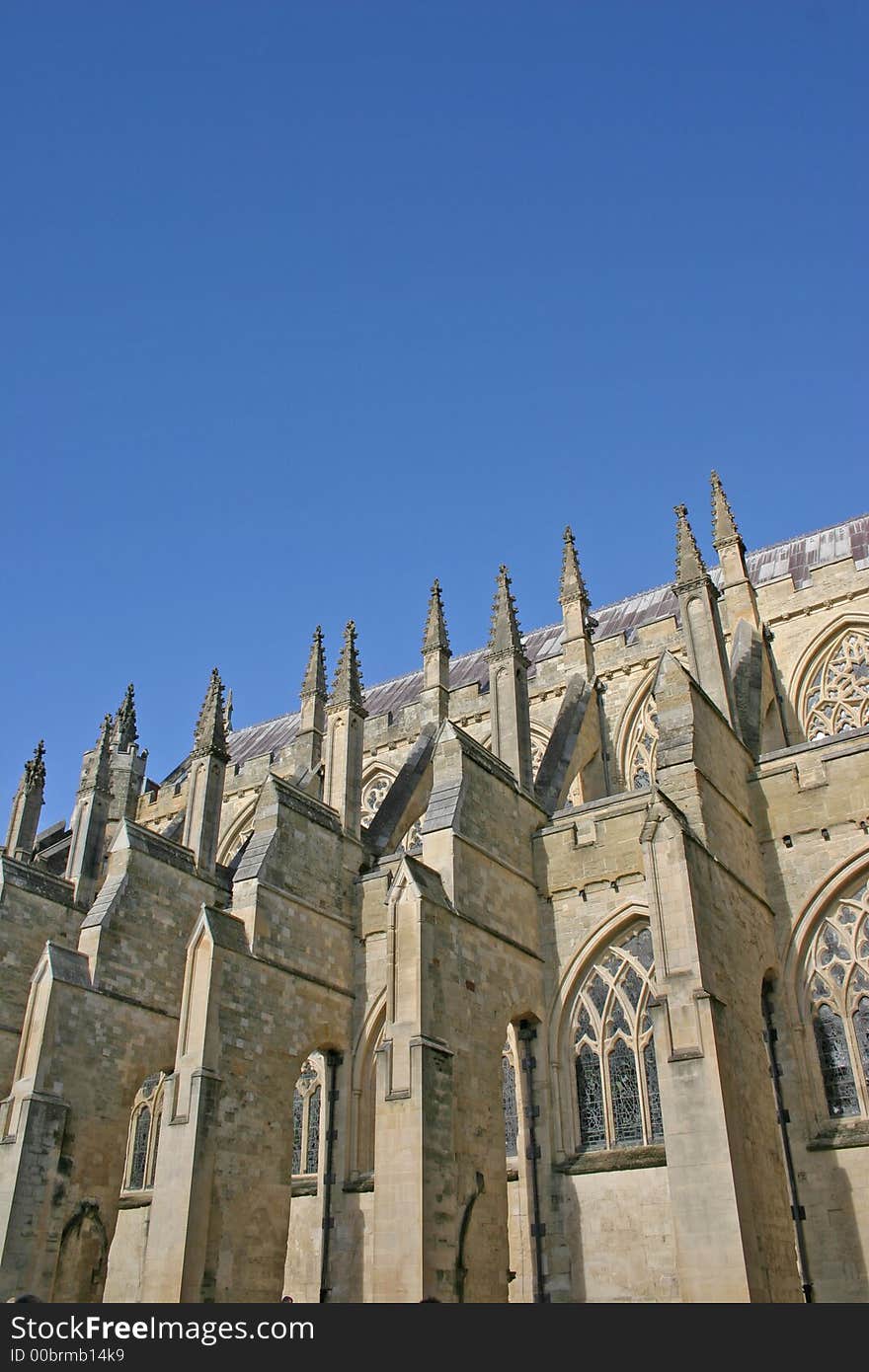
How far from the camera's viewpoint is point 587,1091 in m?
15.4

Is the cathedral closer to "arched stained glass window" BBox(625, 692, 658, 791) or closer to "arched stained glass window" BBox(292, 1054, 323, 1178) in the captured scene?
"arched stained glass window" BBox(292, 1054, 323, 1178)

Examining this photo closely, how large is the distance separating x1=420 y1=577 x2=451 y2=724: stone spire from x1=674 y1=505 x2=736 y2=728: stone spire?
584 centimetres

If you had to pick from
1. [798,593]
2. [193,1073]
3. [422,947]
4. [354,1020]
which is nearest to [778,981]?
[422,947]

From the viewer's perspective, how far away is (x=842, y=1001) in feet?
46.8

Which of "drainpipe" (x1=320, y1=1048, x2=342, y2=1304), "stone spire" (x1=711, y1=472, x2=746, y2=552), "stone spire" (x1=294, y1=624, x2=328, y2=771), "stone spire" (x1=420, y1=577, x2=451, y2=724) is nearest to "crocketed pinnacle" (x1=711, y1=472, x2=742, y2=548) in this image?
"stone spire" (x1=711, y1=472, x2=746, y2=552)

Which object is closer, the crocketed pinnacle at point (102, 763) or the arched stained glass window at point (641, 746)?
the arched stained glass window at point (641, 746)

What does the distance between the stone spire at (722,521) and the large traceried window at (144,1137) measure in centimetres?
1541

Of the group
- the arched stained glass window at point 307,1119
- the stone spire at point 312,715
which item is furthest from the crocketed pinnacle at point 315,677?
the arched stained glass window at point 307,1119

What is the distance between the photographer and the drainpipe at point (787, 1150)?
42.6ft

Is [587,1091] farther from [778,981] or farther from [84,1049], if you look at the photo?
[84,1049]

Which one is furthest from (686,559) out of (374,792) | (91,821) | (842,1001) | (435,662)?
(91,821)

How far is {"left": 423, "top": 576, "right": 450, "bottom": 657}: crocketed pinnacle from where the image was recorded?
23891 mm

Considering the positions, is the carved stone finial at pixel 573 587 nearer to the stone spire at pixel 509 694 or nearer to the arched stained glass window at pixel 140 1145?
the stone spire at pixel 509 694

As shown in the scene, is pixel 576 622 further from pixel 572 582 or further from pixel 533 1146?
pixel 533 1146
